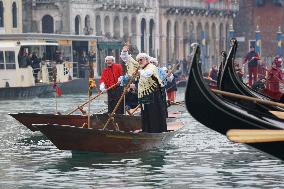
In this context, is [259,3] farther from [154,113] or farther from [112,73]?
[154,113]

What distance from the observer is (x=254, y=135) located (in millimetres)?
14305

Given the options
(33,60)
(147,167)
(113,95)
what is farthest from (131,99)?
(33,60)

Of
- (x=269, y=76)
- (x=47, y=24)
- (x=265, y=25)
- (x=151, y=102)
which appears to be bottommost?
(x=265, y=25)

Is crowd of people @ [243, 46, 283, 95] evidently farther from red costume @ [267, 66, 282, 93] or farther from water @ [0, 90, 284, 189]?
water @ [0, 90, 284, 189]

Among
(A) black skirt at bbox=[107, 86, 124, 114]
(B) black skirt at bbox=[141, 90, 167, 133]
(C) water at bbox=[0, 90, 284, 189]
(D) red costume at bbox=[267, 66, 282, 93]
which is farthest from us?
(D) red costume at bbox=[267, 66, 282, 93]

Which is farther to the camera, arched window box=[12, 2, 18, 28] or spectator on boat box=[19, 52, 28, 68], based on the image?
arched window box=[12, 2, 18, 28]

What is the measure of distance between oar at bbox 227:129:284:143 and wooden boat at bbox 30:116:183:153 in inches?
195

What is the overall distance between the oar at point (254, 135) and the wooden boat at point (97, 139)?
4.96 meters

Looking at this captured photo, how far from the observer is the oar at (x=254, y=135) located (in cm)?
1411

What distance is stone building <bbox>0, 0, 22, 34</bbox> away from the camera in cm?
5962

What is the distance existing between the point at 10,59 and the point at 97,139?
23454mm

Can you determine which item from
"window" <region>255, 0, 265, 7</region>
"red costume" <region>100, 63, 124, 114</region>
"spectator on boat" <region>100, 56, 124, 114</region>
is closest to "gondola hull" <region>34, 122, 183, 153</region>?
"spectator on boat" <region>100, 56, 124, 114</region>

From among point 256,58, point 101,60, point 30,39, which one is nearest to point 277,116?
point 256,58

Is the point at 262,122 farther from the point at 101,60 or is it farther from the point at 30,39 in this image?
the point at 101,60
